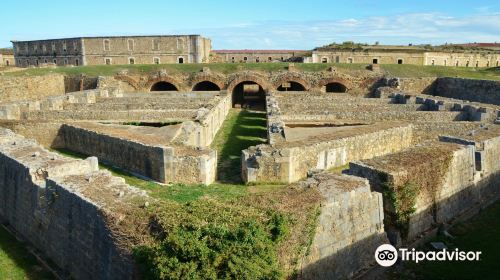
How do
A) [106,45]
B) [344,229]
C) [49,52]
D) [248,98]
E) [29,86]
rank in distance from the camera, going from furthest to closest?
1. [49,52]
2. [106,45]
3. [248,98]
4. [29,86]
5. [344,229]

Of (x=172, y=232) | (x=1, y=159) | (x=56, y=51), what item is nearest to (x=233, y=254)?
(x=172, y=232)

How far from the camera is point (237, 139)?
17.1 m

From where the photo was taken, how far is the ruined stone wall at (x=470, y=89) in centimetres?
2353

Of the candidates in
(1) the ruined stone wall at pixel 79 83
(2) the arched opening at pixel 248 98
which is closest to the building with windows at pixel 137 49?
(2) the arched opening at pixel 248 98

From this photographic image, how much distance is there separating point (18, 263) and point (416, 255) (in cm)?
711

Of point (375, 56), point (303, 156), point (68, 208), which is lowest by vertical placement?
point (303, 156)

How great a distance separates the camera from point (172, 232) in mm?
5039

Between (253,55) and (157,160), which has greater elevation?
(253,55)

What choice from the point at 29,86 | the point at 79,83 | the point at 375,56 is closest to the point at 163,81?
the point at 79,83

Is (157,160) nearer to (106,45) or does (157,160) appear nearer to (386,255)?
(386,255)

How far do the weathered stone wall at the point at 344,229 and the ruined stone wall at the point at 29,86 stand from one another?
23.8m

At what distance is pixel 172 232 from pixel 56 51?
4711 centimetres

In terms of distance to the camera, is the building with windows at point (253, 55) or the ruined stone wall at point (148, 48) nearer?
the ruined stone wall at point (148, 48)

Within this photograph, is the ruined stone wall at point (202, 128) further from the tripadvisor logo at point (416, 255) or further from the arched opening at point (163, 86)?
the arched opening at point (163, 86)
